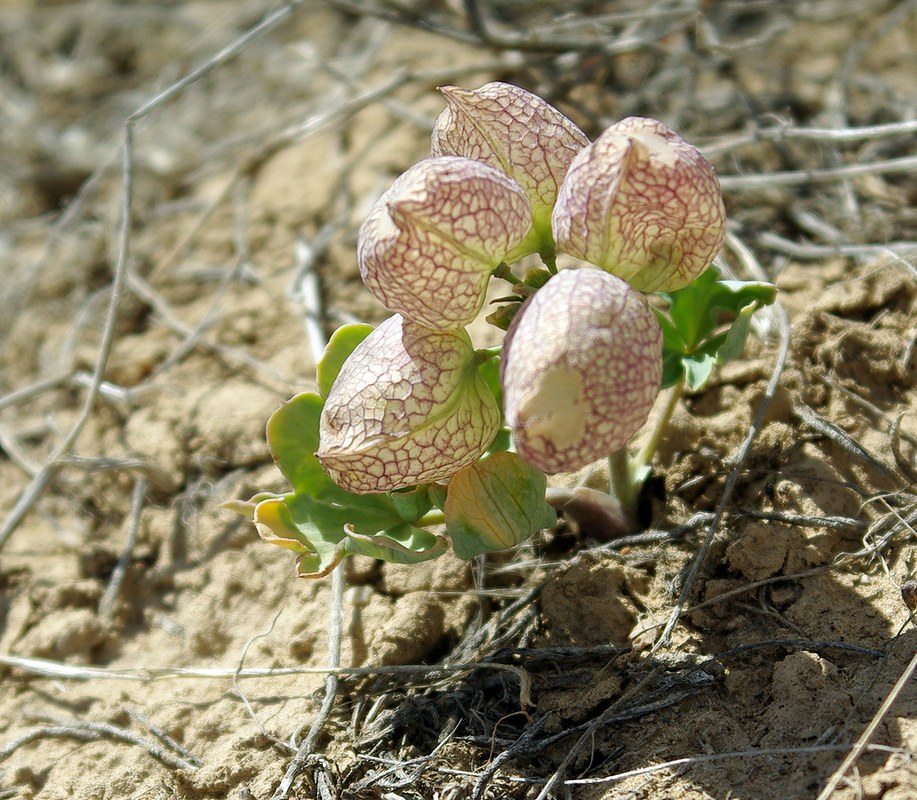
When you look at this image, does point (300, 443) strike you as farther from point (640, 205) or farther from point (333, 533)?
point (640, 205)

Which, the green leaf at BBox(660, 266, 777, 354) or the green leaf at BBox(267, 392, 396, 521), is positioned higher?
the green leaf at BBox(660, 266, 777, 354)

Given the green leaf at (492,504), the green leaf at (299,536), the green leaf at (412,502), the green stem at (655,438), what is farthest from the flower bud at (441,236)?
the green stem at (655,438)

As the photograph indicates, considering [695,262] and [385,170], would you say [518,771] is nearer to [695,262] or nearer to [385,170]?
[695,262]

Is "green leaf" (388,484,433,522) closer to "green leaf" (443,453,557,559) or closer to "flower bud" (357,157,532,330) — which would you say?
"green leaf" (443,453,557,559)

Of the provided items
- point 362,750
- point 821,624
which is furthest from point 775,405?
point 362,750

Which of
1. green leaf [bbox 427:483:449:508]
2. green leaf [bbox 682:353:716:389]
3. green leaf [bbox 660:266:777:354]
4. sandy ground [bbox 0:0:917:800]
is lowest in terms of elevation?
sandy ground [bbox 0:0:917:800]

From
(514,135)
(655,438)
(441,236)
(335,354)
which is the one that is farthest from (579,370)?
(655,438)

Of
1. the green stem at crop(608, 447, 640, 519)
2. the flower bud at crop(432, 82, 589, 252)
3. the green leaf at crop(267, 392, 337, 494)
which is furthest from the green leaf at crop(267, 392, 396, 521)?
the flower bud at crop(432, 82, 589, 252)
